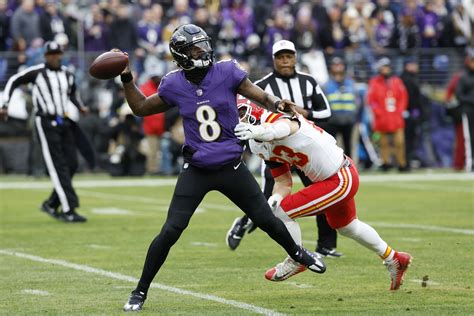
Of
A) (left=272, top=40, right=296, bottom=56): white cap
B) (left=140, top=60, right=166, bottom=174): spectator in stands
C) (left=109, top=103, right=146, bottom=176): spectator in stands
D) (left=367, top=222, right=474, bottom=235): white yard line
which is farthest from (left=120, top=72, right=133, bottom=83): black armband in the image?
(left=109, top=103, right=146, bottom=176): spectator in stands

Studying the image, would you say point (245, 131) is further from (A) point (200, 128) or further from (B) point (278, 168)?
(B) point (278, 168)

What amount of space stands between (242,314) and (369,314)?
70cm

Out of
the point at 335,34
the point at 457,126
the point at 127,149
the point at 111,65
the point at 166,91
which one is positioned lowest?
the point at 127,149

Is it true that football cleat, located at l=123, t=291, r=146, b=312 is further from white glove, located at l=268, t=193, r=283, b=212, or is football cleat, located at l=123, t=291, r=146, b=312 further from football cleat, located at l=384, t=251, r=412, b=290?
football cleat, located at l=384, t=251, r=412, b=290

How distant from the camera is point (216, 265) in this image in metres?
9.02

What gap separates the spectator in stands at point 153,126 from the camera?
19812mm

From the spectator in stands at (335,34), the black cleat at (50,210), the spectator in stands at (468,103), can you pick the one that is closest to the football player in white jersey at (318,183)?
the black cleat at (50,210)

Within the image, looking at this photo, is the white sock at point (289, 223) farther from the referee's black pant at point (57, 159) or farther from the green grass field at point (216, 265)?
the referee's black pant at point (57, 159)

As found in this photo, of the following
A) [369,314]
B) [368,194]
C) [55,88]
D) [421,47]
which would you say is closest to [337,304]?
[369,314]

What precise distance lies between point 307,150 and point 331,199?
0.34 m

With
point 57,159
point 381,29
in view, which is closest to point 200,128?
point 57,159

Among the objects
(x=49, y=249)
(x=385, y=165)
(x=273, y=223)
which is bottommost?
(x=385, y=165)

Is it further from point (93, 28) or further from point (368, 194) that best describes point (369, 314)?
point (93, 28)

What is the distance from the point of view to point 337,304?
708 cm
